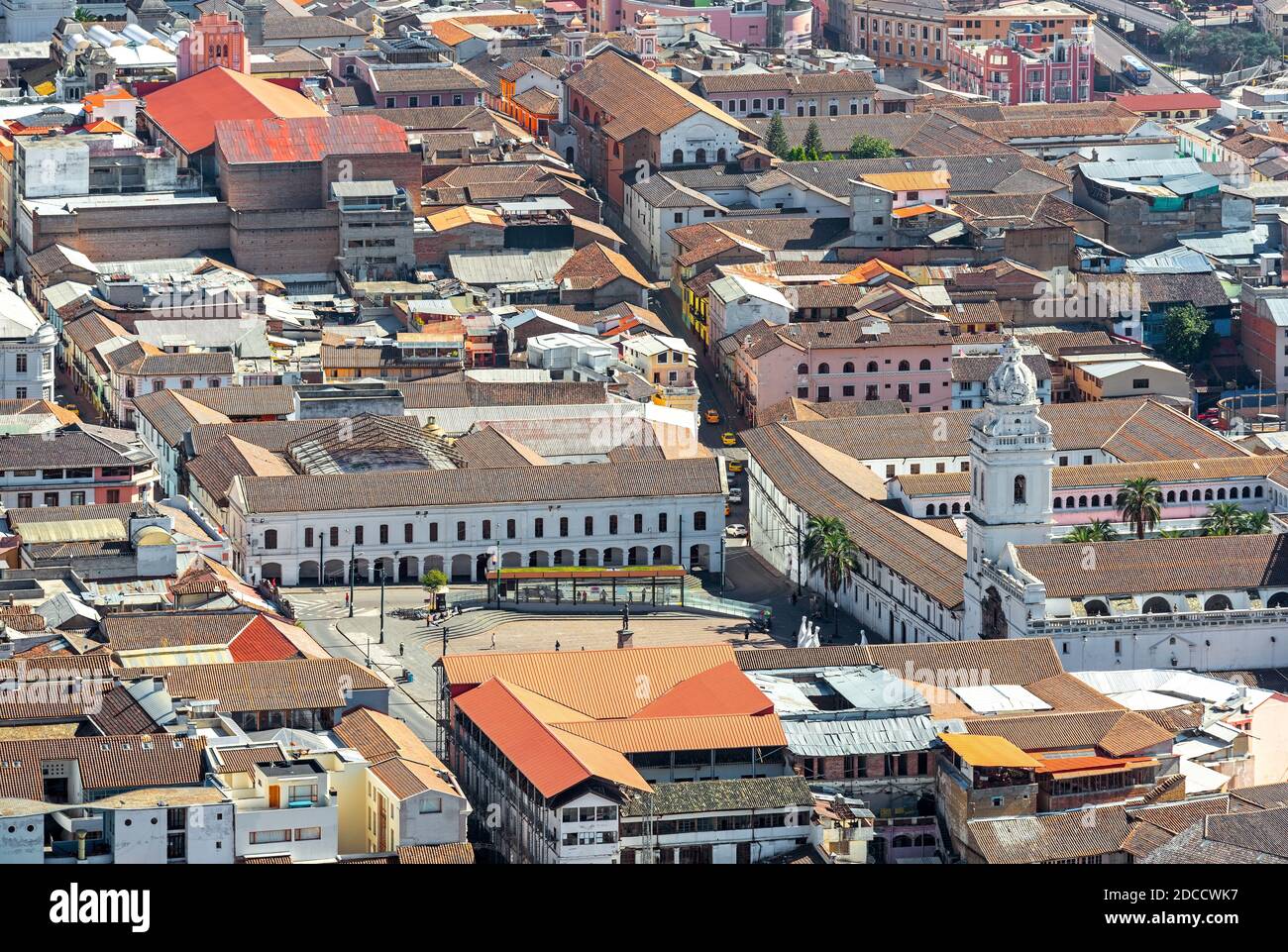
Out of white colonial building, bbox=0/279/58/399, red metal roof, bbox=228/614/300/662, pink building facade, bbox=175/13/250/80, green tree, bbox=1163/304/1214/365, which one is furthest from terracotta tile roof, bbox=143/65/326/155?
red metal roof, bbox=228/614/300/662

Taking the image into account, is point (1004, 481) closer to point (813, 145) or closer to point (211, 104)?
point (813, 145)

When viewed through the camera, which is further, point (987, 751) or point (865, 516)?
point (865, 516)

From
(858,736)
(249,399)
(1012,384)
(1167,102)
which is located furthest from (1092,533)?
(1167,102)

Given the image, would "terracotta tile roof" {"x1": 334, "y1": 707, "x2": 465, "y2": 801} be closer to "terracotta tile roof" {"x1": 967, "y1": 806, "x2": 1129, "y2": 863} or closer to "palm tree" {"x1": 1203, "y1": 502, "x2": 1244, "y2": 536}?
"terracotta tile roof" {"x1": 967, "y1": 806, "x2": 1129, "y2": 863}

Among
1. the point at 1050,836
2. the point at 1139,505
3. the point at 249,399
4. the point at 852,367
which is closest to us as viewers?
the point at 1050,836

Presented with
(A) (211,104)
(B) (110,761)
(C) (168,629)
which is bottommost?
(C) (168,629)

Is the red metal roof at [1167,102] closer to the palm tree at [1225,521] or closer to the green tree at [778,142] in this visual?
the green tree at [778,142]

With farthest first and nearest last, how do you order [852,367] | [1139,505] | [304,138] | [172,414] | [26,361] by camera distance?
[304,138] → [852,367] → [26,361] → [172,414] → [1139,505]
